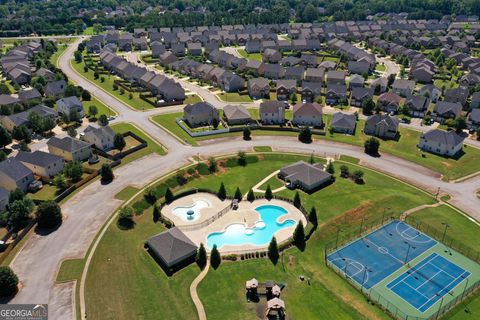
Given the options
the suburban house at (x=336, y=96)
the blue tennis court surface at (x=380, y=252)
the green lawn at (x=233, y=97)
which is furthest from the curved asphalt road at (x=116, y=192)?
the suburban house at (x=336, y=96)

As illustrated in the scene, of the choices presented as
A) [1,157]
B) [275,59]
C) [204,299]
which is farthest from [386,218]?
[275,59]

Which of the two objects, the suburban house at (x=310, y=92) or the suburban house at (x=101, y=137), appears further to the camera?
the suburban house at (x=310, y=92)

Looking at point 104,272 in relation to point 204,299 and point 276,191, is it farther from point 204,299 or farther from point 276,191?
point 276,191

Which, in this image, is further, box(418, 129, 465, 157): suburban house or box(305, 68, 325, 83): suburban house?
box(305, 68, 325, 83): suburban house

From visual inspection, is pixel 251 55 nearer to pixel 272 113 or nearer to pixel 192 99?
pixel 192 99

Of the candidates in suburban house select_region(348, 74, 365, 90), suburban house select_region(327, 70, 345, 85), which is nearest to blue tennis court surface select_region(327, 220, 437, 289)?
suburban house select_region(348, 74, 365, 90)

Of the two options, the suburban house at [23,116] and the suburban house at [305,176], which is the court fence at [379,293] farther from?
the suburban house at [23,116]

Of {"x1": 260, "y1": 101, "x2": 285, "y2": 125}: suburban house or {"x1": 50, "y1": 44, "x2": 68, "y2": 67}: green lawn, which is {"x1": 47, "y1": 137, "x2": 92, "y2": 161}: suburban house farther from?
{"x1": 50, "y1": 44, "x2": 68, "y2": 67}: green lawn
